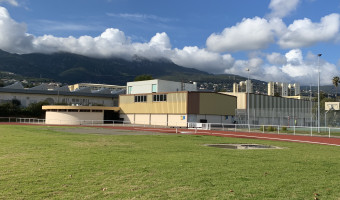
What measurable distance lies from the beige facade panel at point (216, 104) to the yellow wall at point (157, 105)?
11.8 feet

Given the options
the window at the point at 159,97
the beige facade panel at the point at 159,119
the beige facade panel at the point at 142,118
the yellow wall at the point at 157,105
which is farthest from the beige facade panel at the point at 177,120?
the beige facade panel at the point at 142,118

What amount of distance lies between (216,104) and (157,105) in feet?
39.6

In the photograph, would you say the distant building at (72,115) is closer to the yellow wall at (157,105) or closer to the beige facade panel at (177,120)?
the yellow wall at (157,105)

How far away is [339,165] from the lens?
1178 centimetres

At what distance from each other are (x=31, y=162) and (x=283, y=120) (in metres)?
62.6

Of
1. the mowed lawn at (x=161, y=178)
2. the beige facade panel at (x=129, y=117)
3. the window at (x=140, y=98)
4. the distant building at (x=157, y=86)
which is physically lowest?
the mowed lawn at (x=161, y=178)

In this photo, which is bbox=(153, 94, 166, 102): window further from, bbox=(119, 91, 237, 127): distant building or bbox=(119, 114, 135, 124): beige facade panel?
bbox=(119, 114, 135, 124): beige facade panel

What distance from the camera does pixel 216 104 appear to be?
6278cm

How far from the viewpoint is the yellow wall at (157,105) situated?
6056 cm

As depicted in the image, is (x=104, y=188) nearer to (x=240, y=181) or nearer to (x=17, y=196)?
(x=17, y=196)

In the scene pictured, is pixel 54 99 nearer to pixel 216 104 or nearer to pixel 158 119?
pixel 158 119

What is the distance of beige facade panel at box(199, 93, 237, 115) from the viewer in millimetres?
60531

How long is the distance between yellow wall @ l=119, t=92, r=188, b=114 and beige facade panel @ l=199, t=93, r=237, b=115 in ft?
11.8

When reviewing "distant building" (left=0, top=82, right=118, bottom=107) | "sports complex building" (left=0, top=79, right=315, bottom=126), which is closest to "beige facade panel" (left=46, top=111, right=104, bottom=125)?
"sports complex building" (left=0, top=79, right=315, bottom=126)
